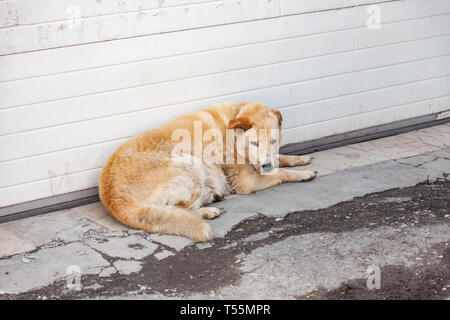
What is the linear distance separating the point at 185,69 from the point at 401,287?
10.6ft

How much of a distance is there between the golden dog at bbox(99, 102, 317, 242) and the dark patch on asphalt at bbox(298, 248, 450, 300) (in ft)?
4.36

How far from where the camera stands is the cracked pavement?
461 centimetres

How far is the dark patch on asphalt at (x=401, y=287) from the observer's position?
14.3ft

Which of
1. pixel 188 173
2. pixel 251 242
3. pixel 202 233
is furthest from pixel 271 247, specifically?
pixel 188 173

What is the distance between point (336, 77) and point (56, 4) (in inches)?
129

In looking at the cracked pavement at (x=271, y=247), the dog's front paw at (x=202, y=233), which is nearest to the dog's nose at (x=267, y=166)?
the cracked pavement at (x=271, y=247)

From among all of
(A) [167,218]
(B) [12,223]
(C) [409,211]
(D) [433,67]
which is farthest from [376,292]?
(D) [433,67]

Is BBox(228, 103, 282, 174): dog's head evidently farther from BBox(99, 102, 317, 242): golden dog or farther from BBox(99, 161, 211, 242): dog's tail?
BBox(99, 161, 211, 242): dog's tail

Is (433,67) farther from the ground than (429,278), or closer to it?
farther from the ground

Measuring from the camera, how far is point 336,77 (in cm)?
751

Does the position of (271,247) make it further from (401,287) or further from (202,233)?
(401,287)

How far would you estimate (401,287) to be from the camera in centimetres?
446
